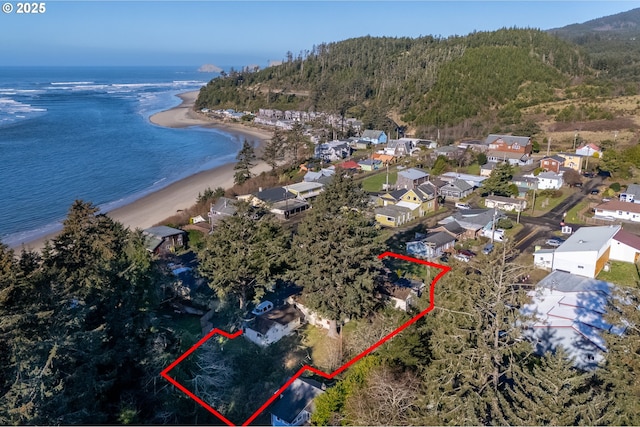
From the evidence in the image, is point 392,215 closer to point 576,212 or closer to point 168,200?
point 576,212

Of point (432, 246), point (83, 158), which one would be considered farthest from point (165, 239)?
point (83, 158)

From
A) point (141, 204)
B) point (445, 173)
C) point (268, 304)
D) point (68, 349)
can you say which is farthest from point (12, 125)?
point (68, 349)

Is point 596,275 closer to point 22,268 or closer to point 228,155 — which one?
point 22,268

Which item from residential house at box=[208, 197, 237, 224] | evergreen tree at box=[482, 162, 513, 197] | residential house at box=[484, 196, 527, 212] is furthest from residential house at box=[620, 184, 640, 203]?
residential house at box=[208, 197, 237, 224]

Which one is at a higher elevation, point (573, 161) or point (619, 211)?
point (573, 161)

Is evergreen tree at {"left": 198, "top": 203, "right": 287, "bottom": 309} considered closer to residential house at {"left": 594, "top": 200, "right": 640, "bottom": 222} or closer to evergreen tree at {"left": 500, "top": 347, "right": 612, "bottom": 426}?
evergreen tree at {"left": 500, "top": 347, "right": 612, "bottom": 426}

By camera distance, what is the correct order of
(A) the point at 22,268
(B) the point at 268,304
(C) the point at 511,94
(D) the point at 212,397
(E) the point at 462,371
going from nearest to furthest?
(E) the point at 462,371 < (A) the point at 22,268 < (D) the point at 212,397 < (B) the point at 268,304 < (C) the point at 511,94
